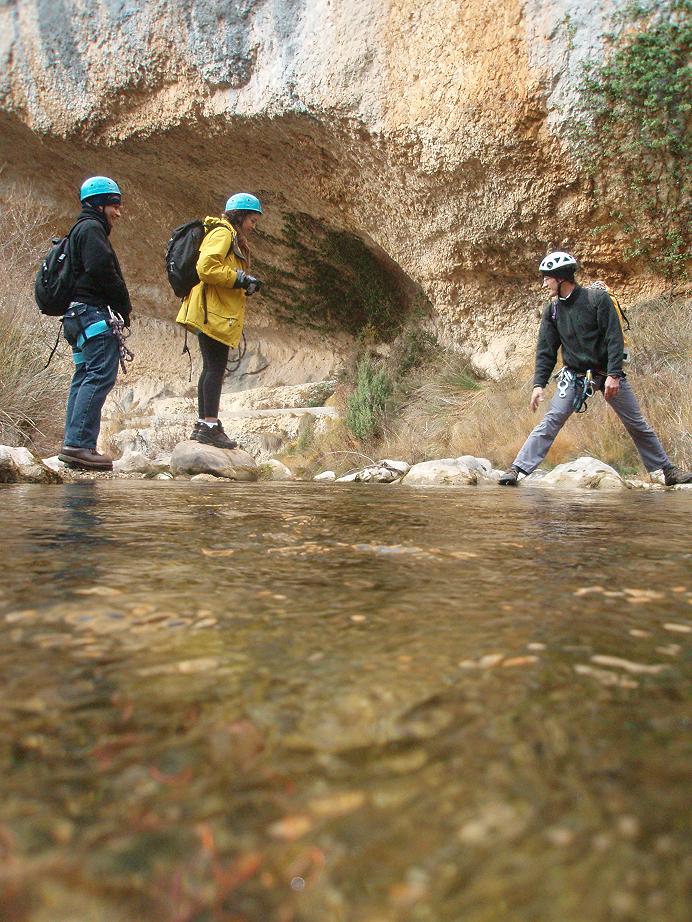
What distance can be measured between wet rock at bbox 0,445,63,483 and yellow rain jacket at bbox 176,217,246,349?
158 cm

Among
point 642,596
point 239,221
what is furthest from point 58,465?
point 642,596

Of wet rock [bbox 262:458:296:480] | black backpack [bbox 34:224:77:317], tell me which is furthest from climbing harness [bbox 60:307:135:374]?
wet rock [bbox 262:458:296:480]

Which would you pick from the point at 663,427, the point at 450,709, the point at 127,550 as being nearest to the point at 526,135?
the point at 663,427

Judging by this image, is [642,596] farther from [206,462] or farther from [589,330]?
[206,462]

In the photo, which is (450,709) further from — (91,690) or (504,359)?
(504,359)

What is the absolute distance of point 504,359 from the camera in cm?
934

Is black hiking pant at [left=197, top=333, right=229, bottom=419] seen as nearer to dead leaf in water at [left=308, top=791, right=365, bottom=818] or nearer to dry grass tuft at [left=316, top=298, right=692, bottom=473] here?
dry grass tuft at [left=316, top=298, right=692, bottom=473]

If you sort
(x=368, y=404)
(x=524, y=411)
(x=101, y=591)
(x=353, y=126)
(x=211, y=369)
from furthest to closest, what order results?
(x=368, y=404)
(x=353, y=126)
(x=524, y=411)
(x=211, y=369)
(x=101, y=591)

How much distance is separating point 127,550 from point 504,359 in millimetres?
8519

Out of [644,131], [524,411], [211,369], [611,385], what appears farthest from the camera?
[524,411]

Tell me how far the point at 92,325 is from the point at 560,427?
3067 mm

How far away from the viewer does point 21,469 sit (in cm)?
398

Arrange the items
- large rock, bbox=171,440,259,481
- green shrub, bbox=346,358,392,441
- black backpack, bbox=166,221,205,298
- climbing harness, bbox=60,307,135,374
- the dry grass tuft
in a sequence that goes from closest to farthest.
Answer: climbing harness, bbox=60,307,135,374
black backpack, bbox=166,221,205,298
large rock, bbox=171,440,259,481
the dry grass tuft
green shrub, bbox=346,358,392,441

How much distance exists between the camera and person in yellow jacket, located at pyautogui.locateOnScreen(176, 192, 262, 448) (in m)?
5.01
